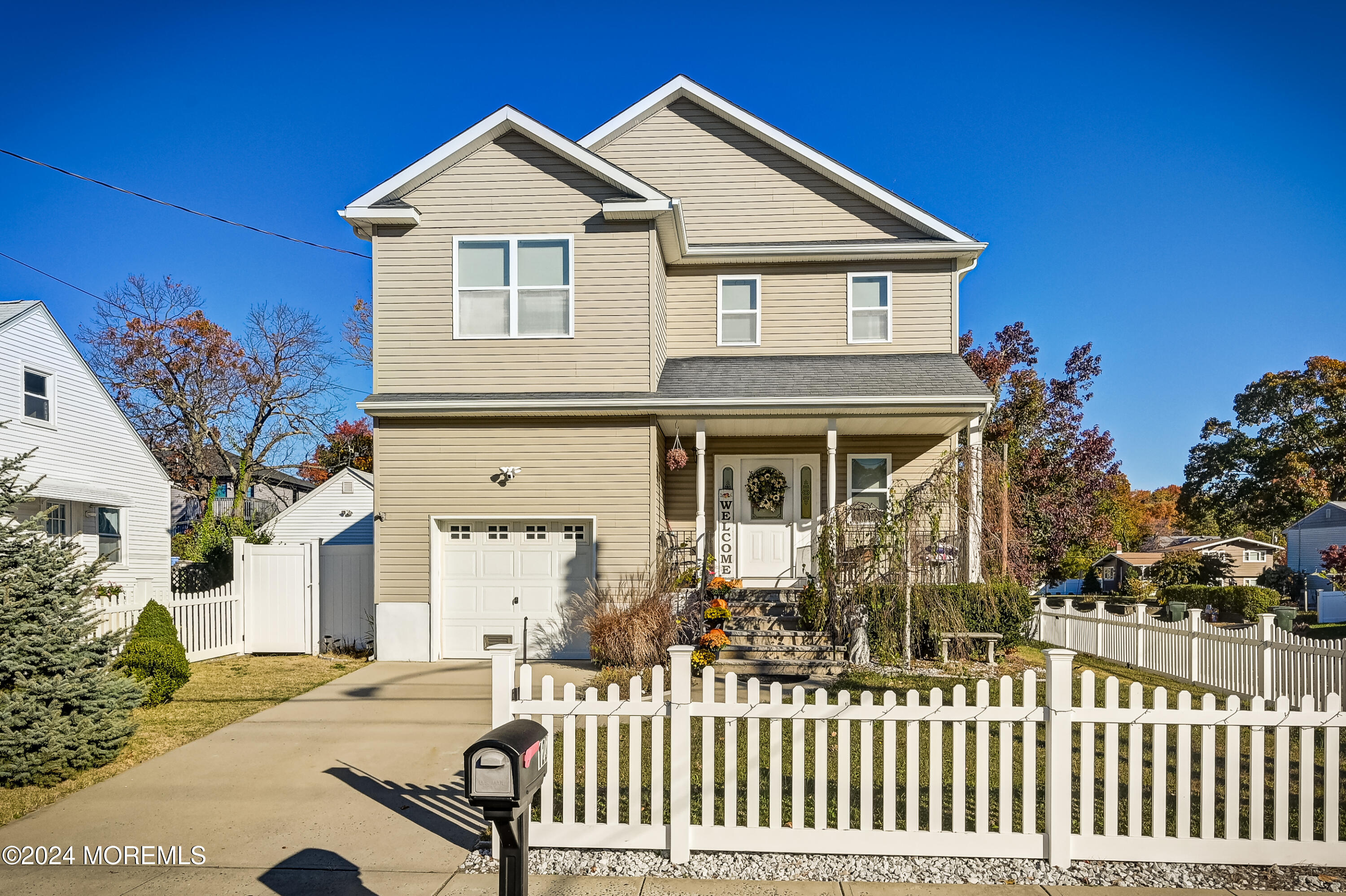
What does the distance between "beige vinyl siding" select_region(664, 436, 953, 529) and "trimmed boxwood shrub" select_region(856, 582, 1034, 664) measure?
9.09ft

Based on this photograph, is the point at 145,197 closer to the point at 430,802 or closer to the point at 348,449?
the point at 430,802

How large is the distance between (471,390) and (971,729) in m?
8.02

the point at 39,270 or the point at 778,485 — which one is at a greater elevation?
the point at 39,270

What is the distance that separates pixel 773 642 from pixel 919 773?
537 centimetres

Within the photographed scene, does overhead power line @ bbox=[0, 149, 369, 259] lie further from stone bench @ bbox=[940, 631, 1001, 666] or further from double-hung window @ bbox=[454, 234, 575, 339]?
stone bench @ bbox=[940, 631, 1001, 666]

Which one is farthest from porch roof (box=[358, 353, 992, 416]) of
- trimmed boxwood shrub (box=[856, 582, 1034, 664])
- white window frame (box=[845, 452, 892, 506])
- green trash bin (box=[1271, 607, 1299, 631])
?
green trash bin (box=[1271, 607, 1299, 631])

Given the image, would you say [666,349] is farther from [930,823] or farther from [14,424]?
[14,424]

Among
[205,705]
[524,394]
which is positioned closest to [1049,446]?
[524,394]

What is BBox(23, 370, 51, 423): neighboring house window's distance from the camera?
51.9 feet

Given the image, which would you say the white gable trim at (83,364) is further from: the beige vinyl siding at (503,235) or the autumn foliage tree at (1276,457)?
the autumn foliage tree at (1276,457)

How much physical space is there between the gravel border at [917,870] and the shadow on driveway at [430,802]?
58 cm

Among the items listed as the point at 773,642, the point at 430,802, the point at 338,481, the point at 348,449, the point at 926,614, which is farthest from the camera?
the point at 348,449

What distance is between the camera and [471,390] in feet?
40.3

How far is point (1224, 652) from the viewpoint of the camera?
403 inches
